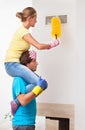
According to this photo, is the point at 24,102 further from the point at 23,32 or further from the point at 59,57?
the point at 59,57

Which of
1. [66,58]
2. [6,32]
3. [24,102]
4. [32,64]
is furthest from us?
[6,32]

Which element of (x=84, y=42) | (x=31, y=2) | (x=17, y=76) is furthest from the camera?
(x=31, y=2)

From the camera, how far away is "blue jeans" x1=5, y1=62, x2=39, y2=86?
2.12 meters

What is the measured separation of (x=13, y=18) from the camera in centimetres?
302

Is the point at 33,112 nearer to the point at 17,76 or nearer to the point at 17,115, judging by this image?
the point at 17,115

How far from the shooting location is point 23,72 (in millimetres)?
2135

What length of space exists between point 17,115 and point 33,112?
0.35 feet

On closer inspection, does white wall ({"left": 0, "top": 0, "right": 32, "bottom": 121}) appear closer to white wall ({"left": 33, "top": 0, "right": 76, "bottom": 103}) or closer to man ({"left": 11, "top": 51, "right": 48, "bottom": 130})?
white wall ({"left": 33, "top": 0, "right": 76, "bottom": 103})

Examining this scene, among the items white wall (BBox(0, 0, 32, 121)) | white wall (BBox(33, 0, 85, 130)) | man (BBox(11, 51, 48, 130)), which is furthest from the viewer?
white wall (BBox(0, 0, 32, 121))

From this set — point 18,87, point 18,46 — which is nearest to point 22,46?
point 18,46

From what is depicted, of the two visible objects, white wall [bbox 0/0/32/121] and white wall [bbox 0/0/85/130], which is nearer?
white wall [bbox 0/0/85/130]

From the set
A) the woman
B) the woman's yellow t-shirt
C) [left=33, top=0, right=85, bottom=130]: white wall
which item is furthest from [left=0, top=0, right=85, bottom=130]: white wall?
the woman's yellow t-shirt

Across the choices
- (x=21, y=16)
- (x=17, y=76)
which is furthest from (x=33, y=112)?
(x=21, y=16)

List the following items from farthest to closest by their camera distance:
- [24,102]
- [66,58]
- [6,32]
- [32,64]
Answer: [6,32]
[66,58]
[32,64]
[24,102]
